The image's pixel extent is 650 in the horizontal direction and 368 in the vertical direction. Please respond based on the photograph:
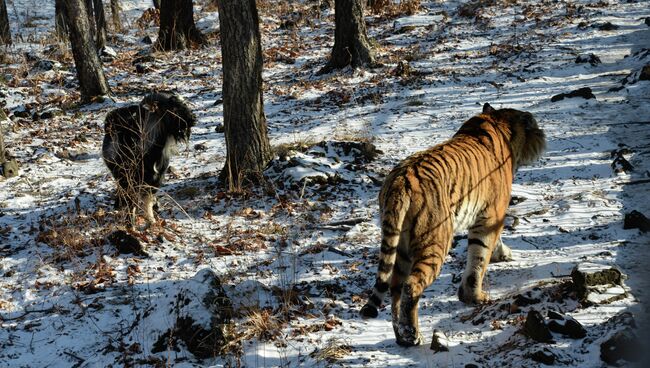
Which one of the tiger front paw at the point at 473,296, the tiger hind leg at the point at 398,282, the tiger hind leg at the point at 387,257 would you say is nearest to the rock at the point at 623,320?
the tiger front paw at the point at 473,296

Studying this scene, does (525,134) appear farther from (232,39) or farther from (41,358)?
(41,358)

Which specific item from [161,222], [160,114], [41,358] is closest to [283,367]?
[41,358]

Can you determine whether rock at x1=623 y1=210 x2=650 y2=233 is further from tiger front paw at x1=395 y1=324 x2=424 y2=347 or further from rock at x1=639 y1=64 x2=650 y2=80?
rock at x1=639 y1=64 x2=650 y2=80

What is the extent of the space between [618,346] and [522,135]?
253 centimetres

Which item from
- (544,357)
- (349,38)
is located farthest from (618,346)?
(349,38)

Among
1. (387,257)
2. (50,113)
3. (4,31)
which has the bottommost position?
(387,257)

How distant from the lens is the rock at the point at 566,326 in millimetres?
3896

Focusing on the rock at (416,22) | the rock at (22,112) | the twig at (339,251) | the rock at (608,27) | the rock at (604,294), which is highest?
the rock at (416,22)

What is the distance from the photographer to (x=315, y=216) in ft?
22.0

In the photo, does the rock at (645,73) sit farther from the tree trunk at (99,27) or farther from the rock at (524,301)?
the tree trunk at (99,27)

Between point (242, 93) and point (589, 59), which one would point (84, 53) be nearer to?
point (242, 93)

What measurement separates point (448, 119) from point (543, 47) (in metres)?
4.61

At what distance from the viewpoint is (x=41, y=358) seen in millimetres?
4418

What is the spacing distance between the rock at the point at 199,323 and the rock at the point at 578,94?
24.9 ft
